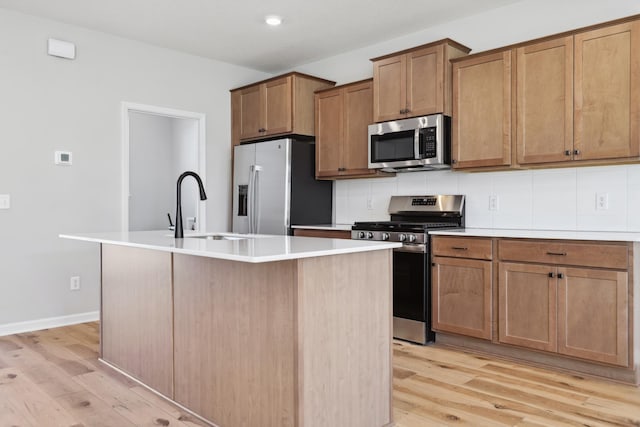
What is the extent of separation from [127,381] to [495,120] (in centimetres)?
296

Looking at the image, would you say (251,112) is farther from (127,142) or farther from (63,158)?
(63,158)

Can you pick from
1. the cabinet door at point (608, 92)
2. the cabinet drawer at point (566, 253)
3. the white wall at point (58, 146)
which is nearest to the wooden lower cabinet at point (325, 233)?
the cabinet drawer at point (566, 253)

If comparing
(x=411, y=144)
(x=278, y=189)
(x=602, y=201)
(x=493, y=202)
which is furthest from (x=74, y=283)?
(x=602, y=201)

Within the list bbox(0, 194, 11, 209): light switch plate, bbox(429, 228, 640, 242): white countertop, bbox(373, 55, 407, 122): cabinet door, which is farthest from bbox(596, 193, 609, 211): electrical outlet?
bbox(0, 194, 11, 209): light switch plate

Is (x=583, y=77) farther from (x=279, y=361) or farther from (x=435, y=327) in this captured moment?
(x=279, y=361)

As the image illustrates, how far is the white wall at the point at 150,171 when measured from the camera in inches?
249

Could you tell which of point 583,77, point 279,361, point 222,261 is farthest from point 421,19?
point 279,361

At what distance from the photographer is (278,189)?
467 centimetres

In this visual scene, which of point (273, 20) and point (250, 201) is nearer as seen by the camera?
point (273, 20)

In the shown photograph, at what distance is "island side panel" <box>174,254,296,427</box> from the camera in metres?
1.89

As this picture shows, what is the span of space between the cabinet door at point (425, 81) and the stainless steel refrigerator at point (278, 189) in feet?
4.22

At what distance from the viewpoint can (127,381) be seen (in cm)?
280

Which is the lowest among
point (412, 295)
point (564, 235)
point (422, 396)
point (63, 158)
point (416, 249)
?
point (422, 396)

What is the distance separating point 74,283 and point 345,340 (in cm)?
314
